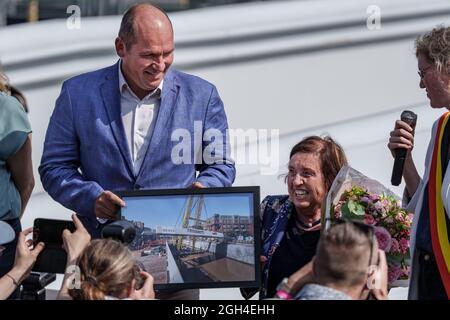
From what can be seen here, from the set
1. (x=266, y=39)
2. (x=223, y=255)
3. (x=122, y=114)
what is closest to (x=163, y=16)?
(x=122, y=114)

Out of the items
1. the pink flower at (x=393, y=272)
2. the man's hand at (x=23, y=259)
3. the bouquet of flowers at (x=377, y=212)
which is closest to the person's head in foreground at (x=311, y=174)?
the bouquet of flowers at (x=377, y=212)

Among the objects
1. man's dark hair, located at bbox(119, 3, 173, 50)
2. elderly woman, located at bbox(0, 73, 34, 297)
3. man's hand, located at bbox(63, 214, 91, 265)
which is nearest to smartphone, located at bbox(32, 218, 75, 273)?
man's hand, located at bbox(63, 214, 91, 265)

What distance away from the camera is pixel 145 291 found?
3383mm

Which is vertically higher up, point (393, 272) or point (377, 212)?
point (377, 212)

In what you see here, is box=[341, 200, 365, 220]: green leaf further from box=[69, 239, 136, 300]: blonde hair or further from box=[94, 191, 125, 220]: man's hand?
box=[69, 239, 136, 300]: blonde hair

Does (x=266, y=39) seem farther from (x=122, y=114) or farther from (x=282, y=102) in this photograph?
(x=122, y=114)

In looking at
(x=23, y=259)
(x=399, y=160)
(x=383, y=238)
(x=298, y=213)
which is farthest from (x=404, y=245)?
(x=23, y=259)

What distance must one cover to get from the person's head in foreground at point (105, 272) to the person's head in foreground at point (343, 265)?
0.48 m

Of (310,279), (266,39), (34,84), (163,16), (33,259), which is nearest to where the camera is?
(310,279)

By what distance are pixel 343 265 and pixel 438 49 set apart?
3.42 ft

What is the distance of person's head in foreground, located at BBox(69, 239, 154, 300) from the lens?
10.5ft

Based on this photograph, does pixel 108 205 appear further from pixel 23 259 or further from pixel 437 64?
pixel 437 64

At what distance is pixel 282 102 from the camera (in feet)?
18.8
